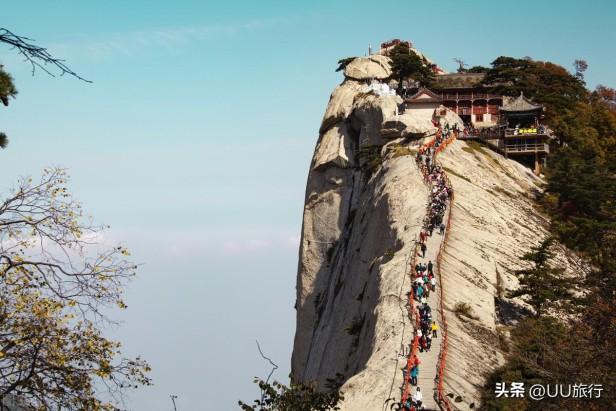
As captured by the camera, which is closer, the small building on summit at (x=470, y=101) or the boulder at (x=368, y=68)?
the small building on summit at (x=470, y=101)

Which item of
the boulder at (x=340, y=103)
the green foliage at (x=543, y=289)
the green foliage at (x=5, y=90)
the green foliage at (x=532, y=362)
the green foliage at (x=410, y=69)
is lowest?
the green foliage at (x=5, y=90)

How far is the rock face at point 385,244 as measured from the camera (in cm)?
3434

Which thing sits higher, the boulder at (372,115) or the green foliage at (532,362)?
the boulder at (372,115)

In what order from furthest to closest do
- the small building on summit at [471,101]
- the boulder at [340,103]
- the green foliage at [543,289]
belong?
the small building on summit at [471,101] < the boulder at [340,103] < the green foliage at [543,289]

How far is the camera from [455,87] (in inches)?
3762

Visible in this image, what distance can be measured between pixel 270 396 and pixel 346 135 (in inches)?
2480

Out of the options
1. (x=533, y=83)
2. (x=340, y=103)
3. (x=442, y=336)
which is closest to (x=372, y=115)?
(x=340, y=103)

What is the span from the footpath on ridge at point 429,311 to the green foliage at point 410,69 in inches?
1442

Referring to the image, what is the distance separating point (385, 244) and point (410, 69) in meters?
46.0

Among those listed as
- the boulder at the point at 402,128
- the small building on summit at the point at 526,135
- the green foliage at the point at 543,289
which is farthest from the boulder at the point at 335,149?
the green foliage at the point at 543,289

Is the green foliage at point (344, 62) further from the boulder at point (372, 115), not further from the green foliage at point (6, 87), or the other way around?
the green foliage at point (6, 87)

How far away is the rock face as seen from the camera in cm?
3434

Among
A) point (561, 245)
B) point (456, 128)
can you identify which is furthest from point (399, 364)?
point (456, 128)

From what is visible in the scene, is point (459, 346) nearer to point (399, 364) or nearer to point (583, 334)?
point (399, 364)
